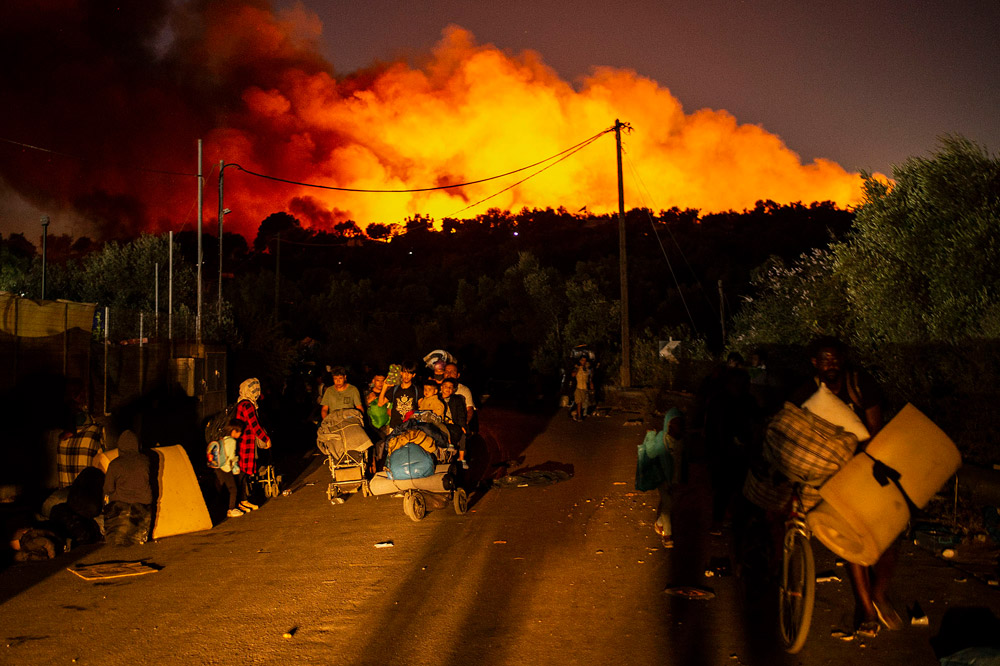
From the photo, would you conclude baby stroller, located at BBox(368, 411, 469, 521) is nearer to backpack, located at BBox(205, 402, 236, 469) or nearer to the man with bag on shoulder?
backpack, located at BBox(205, 402, 236, 469)

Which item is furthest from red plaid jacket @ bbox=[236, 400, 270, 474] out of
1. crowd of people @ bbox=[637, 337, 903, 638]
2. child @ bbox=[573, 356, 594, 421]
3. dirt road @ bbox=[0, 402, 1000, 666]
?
child @ bbox=[573, 356, 594, 421]

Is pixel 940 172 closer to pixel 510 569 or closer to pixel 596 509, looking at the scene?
pixel 596 509

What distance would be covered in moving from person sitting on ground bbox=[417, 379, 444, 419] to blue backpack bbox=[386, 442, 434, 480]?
1099mm

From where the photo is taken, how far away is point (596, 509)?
1045 centimetres

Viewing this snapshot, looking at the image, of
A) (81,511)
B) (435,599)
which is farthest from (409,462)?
(81,511)

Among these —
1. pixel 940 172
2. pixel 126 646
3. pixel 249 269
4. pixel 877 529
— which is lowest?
pixel 126 646

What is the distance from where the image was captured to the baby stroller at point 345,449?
1148 centimetres

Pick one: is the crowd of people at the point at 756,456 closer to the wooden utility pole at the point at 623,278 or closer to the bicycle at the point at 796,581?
the bicycle at the point at 796,581

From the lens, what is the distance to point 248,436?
10.8m

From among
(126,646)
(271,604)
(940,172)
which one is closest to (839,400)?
(271,604)

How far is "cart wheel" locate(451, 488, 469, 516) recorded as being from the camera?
10180 mm

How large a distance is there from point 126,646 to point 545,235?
84.6m

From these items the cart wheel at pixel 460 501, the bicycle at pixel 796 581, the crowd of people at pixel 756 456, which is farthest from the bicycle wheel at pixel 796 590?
the cart wheel at pixel 460 501

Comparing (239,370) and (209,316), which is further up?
(209,316)
